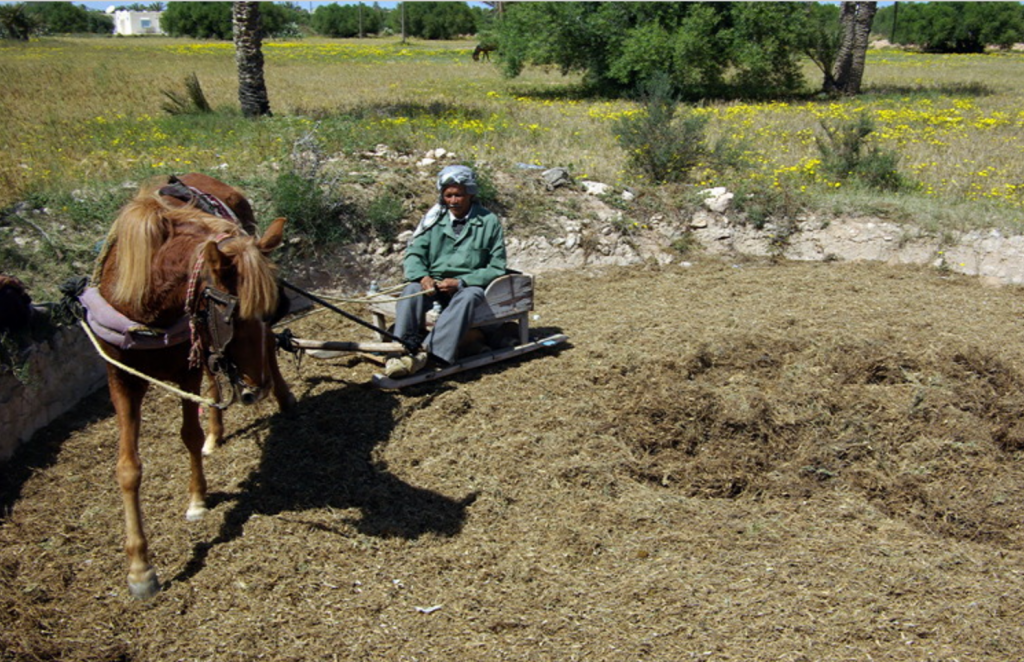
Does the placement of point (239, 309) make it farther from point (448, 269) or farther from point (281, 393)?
point (448, 269)

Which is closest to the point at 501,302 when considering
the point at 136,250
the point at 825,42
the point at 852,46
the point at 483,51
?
the point at 136,250

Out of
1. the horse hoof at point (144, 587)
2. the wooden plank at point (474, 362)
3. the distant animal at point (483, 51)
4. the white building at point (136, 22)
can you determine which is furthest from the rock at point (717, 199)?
the white building at point (136, 22)

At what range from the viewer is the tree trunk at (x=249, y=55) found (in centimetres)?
1220

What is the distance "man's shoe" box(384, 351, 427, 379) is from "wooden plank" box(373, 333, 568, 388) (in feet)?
0.17

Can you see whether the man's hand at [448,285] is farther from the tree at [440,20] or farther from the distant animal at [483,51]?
the tree at [440,20]

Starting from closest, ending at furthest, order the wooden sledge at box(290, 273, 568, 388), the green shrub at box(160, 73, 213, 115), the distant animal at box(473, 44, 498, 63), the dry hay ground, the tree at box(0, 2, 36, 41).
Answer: the dry hay ground, the wooden sledge at box(290, 273, 568, 388), the green shrub at box(160, 73, 213, 115), the tree at box(0, 2, 36, 41), the distant animal at box(473, 44, 498, 63)

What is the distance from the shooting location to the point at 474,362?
5.81 metres

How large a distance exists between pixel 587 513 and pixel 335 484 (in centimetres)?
146

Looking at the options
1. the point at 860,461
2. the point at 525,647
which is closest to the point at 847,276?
the point at 860,461

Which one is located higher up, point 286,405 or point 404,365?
point 404,365

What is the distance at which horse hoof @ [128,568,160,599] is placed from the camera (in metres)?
A: 3.64

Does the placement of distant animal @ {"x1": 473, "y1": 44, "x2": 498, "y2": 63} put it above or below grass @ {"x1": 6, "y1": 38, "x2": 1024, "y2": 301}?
above

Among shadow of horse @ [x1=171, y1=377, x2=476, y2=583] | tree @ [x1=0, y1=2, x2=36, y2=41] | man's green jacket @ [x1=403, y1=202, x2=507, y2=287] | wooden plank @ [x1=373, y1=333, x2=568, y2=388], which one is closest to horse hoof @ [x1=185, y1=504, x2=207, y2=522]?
shadow of horse @ [x1=171, y1=377, x2=476, y2=583]

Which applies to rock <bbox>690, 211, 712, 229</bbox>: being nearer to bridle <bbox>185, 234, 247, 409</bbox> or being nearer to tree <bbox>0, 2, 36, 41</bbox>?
bridle <bbox>185, 234, 247, 409</bbox>
